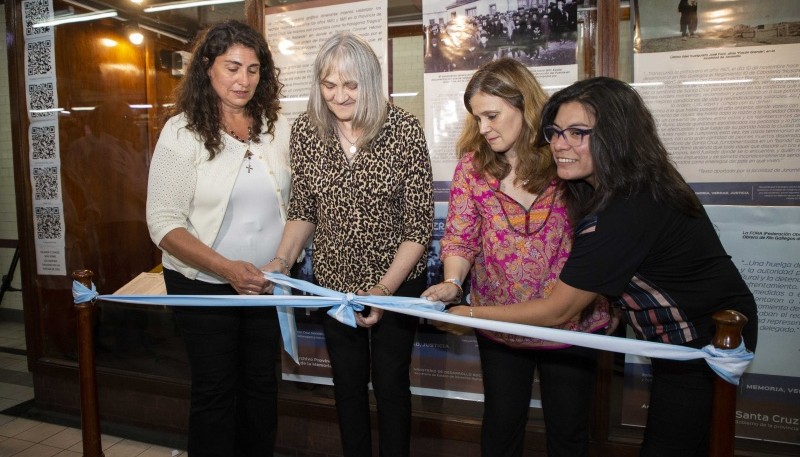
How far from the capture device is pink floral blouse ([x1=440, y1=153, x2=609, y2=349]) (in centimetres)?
183

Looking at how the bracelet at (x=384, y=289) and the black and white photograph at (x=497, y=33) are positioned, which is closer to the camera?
the bracelet at (x=384, y=289)

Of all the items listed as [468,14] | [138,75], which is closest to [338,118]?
[468,14]

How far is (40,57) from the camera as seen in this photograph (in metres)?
3.53

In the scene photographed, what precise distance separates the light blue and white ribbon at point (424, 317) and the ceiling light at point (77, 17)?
2251 millimetres

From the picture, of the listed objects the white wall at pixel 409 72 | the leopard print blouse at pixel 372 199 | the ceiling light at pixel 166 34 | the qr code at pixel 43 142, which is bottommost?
the leopard print blouse at pixel 372 199

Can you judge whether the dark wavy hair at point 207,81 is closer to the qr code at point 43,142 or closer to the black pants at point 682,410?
the black pants at point 682,410

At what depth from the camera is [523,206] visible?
1.87 meters

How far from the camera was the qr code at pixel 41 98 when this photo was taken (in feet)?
11.6

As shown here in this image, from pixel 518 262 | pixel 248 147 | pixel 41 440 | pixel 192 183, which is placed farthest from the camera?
pixel 41 440

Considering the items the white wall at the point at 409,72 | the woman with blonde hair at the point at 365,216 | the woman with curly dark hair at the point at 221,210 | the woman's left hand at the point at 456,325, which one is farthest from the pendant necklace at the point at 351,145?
the white wall at the point at 409,72

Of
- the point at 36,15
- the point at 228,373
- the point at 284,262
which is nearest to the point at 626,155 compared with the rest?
the point at 284,262

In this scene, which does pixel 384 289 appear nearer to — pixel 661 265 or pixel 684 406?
pixel 661 265

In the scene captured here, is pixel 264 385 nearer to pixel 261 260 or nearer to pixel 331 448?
pixel 261 260

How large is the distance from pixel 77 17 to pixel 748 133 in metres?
3.96
